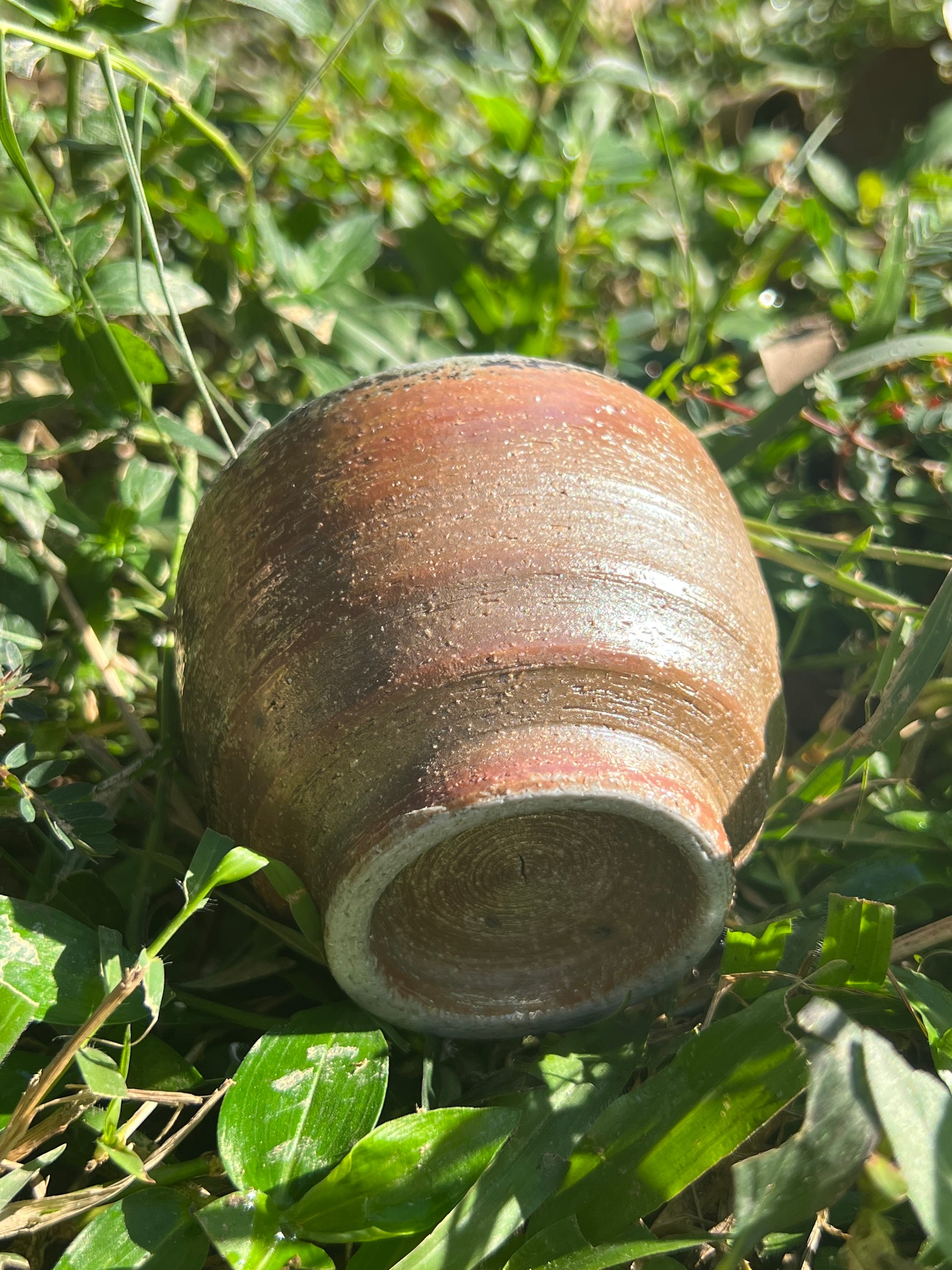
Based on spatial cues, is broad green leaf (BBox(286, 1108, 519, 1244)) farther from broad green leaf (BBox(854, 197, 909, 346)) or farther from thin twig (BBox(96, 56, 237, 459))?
broad green leaf (BBox(854, 197, 909, 346))

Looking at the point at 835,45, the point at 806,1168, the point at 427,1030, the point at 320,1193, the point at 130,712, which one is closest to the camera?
the point at 806,1168

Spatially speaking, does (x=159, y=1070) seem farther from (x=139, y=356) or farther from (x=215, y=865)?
(x=139, y=356)

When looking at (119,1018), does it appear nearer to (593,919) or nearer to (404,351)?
(593,919)

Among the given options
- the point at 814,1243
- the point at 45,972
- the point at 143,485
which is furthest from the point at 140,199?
the point at 814,1243

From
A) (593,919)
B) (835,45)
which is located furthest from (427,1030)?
(835,45)

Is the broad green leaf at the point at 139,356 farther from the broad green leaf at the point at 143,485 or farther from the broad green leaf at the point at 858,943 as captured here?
the broad green leaf at the point at 858,943

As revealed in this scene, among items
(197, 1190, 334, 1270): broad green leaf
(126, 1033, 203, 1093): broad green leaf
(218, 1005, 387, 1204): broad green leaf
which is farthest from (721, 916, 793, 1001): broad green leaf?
(126, 1033, 203, 1093): broad green leaf
